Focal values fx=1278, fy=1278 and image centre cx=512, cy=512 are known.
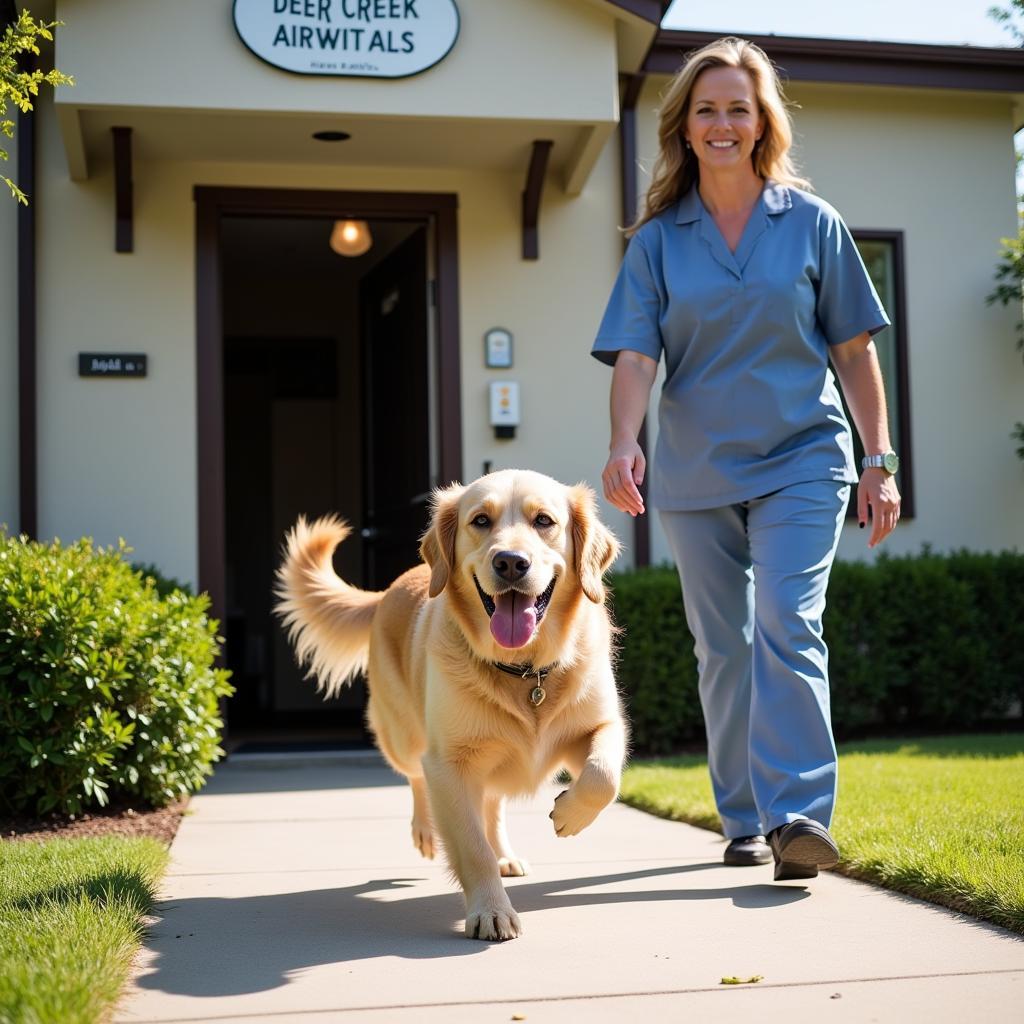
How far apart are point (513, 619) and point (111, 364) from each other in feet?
16.1

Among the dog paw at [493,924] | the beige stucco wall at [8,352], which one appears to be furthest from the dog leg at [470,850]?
the beige stucco wall at [8,352]

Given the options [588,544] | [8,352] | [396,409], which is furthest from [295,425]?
[588,544]

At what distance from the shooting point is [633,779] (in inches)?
239

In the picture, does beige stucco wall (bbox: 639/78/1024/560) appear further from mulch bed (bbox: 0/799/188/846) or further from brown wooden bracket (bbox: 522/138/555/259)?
mulch bed (bbox: 0/799/188/846)

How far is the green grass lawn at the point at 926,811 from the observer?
10.7 ft

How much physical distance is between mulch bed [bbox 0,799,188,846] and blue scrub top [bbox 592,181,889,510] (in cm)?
239

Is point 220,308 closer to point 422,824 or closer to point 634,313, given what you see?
point 634,313

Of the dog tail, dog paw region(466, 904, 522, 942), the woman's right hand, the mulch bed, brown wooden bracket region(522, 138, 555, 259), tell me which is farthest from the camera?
brown wooden bracket region(522, 138, 555, 259)

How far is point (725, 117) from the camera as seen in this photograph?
12.8 ft

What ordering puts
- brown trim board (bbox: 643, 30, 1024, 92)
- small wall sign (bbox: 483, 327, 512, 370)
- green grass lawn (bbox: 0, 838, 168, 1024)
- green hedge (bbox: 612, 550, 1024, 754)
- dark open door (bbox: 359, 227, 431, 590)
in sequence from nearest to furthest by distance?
green grass lawn (bbox: 0, 838, 168, 1024) → green hedge (bbox: 612, 550, 1024, 754) → small wall sign (bbox: 483, 327, 512, 370) → brown trim board (bbox: 643, 30, 1024, 92) → dark open door (bbox: 359, 227, 431, 590)

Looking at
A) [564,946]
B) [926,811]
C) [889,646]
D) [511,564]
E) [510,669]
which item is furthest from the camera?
[889,646]

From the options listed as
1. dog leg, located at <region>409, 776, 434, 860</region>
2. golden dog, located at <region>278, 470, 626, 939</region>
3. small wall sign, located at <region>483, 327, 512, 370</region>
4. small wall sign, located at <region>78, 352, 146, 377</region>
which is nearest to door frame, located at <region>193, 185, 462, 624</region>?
small wall sign, located at <region>483, 327, 512, 370</region>

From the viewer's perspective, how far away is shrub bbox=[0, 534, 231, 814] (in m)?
4.81

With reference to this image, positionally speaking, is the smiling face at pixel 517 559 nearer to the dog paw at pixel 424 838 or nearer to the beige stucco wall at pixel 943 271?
the dog paw at pixel 424 838
